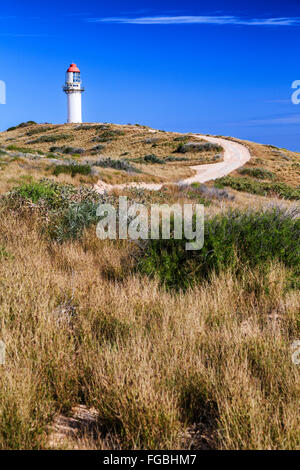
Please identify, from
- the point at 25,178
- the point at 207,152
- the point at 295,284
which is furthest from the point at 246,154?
the point at 295,284

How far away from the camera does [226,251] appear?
17.0ft

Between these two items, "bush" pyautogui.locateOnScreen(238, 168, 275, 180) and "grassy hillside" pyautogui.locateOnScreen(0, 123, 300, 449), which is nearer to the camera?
"grassy hillside" pyautogui.locateOnScreen(0, 123, 300, 449)

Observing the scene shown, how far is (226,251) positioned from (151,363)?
8.70ft

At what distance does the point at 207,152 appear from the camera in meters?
51.4

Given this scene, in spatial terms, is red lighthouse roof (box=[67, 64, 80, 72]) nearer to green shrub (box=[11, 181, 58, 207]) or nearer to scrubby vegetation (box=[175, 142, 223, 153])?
scrubby vegetation (box=[175, 142, 223, 153])

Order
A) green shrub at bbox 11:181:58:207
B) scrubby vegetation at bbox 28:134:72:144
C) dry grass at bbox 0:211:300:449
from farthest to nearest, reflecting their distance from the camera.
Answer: scrubby vegetation at bbox 28:134:72:144 < green shrub at bbox 11:181:58:207 < dry grass at bbox 0:211:300:449

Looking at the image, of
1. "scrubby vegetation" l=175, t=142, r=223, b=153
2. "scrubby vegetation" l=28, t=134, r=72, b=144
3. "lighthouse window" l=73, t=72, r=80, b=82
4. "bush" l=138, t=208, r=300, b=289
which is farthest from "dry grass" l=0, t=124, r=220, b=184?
"bush" l=138, t=208, r=300, b=289

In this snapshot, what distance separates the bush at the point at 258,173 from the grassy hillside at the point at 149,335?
33.0 m

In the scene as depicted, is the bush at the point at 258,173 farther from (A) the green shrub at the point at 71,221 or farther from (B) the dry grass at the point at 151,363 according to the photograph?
(B) the dry grass at the point at 151,363

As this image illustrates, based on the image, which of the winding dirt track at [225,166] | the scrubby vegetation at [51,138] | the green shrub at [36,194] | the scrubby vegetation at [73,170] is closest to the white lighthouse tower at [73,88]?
the scrubby vegetation at [51,138]

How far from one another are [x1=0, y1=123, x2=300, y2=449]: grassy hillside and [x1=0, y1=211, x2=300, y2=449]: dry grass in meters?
0.01

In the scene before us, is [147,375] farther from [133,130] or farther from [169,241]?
[133,130]

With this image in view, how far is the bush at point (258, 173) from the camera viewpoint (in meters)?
38.3

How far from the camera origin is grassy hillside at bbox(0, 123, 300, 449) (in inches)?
92.6
